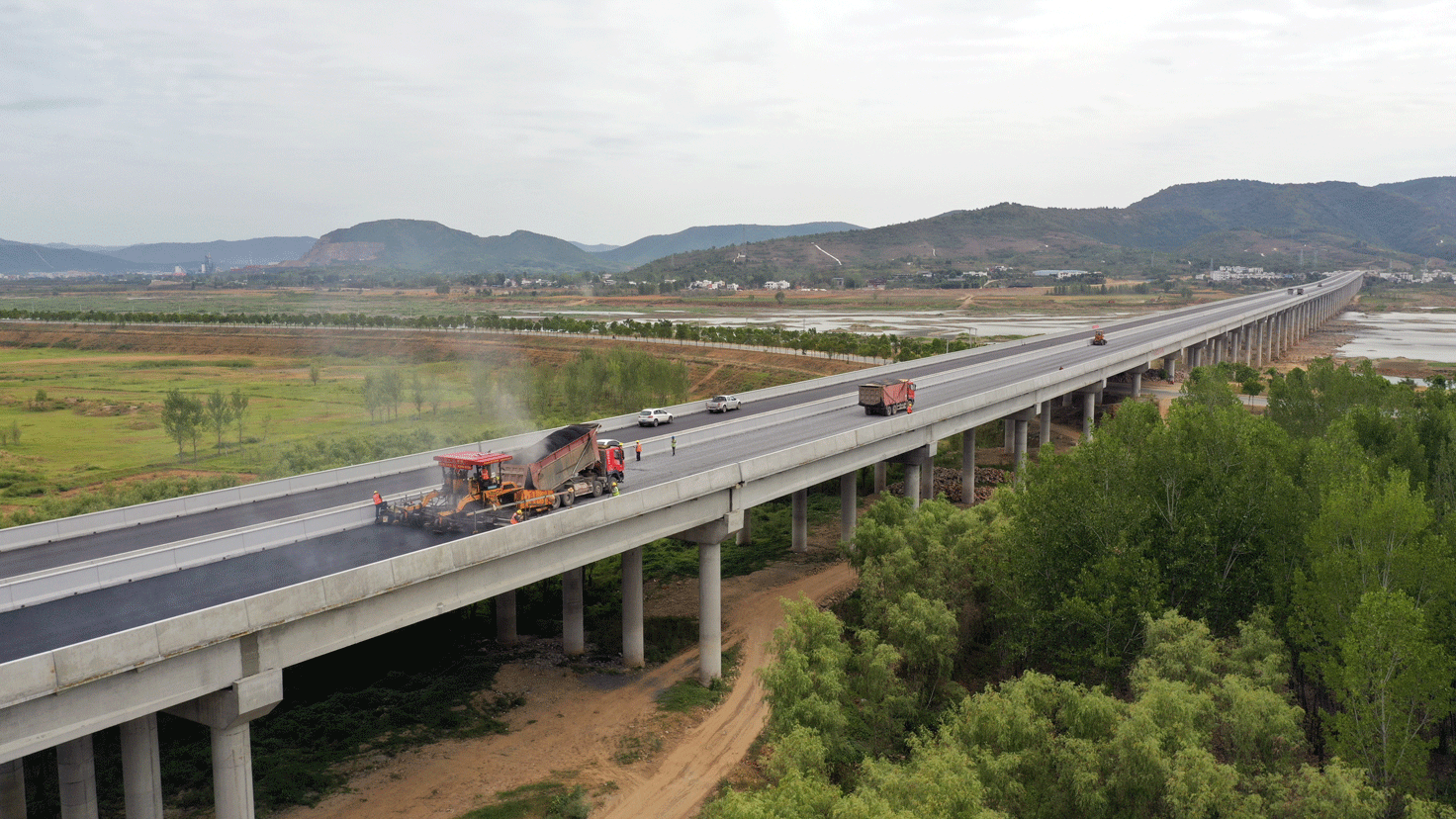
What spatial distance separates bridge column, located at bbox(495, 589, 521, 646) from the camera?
39.7m

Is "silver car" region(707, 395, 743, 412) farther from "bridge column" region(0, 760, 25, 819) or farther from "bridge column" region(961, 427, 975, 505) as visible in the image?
"bridge column" region(0, 760, 25, 819)

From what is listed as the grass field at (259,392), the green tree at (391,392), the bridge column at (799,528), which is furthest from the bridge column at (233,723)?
the green tree at (391,392)

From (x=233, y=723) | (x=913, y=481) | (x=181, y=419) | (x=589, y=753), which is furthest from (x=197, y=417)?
(x=233, y=723)

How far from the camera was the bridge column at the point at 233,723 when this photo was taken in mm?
21141

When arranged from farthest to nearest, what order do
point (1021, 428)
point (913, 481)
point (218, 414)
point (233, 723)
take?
point (218, 414)
point (1021, 428)
point (913, 481)
point (233, 723)

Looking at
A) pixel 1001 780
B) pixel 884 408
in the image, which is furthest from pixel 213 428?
pixel 1001 780

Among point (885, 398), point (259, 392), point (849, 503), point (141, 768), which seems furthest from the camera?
point (259, 392)

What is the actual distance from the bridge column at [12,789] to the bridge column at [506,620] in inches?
703

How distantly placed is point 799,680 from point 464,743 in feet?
39.8

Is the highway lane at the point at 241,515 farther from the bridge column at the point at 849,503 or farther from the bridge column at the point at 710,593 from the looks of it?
the bridge column at the point at 849,503

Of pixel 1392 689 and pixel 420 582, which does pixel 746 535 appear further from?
pixel 1392 689

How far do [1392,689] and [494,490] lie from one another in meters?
27.1

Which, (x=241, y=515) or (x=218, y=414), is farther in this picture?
(x=218, y=414)

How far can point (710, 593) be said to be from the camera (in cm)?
3578
